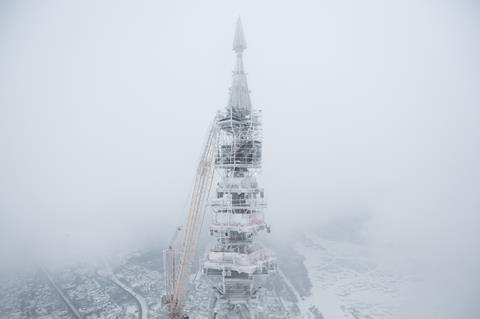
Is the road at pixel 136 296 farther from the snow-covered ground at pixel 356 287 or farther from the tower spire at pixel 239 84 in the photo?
the tower spire at pixel 239 84

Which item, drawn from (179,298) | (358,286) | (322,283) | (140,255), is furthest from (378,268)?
(179,298)

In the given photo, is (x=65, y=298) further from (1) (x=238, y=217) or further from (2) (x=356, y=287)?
(2) (x=356, y=287)

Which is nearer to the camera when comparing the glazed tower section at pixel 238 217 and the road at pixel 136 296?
the glazed tower section at pixel 238 217

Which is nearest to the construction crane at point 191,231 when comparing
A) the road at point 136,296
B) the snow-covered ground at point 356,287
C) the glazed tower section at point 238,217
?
the glazed tower section at point 238,217

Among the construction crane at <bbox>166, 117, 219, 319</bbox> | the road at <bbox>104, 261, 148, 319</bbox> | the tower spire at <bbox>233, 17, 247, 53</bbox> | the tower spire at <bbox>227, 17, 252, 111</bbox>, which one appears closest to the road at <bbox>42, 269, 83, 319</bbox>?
the road at <bbox>104, 261, 148, 319</bbox>

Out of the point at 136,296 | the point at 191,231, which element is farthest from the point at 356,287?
the point at 191,231

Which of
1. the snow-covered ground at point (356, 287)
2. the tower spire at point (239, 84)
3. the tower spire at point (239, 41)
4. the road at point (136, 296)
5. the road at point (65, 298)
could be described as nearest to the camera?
the tower spire at point (239, 84)

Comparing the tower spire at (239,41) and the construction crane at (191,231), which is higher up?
the tower spire at (239,41)

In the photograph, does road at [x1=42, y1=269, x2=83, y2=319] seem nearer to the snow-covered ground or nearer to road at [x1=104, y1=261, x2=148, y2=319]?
road at [x1=104, y1=261, x2=148, y2=319]
